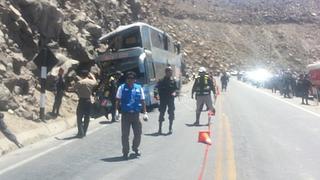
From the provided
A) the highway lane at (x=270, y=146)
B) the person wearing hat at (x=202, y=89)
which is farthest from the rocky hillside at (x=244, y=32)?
the person wearing hat at (x=202, y=89)

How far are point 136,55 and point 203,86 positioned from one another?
733 cm

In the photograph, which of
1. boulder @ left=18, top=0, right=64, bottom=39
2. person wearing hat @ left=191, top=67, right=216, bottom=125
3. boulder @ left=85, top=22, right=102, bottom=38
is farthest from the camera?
boulder @ left=85, top=22, right=102, bottom=38

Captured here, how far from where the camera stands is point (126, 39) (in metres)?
30.0

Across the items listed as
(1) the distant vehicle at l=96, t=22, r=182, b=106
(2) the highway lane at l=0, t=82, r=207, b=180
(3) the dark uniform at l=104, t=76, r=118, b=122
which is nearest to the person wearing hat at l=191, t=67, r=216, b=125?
(2) the highway lane at l=0, t=82, r=207, b=180

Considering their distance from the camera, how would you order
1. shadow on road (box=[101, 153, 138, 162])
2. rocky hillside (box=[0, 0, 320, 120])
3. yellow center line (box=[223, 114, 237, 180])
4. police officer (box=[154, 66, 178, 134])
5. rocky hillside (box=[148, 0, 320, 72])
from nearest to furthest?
yellow center line (box=[223, 114, 237, 180]) < shadow on road (box=[101, 153, 138, 162]) < police officer (box=[154, 66, 178, 134]) < rocky hillside (box=[0, 0, 320, 120]) < rocky hillside (box=[148, 0, 320, 72])

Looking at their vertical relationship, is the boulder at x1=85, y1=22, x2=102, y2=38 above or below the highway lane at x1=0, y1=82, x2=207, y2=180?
above

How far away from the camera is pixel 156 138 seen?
59.4 feet

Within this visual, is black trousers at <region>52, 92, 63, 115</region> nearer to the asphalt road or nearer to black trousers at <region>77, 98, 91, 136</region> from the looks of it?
the asphalt road

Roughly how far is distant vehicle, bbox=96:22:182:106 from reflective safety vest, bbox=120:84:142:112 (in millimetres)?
13938

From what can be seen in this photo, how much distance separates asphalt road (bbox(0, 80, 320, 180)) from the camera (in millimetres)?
12102

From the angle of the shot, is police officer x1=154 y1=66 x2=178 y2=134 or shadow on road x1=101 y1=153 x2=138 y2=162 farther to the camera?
police officer x1=154 y1=66 x2=178 y2=134

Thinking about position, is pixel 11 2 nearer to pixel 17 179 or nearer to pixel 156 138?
pixel 156 138

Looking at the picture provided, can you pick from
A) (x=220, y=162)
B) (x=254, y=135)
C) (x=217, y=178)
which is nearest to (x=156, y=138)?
(x=254, y=135)

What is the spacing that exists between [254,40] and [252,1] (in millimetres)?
23324
